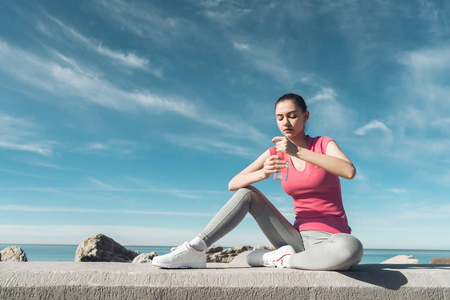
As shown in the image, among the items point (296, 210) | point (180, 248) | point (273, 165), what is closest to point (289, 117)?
point (273, 165)

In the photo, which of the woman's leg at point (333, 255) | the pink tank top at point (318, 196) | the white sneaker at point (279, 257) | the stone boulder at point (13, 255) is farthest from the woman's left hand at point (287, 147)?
the stone boulder at point (13, 255)

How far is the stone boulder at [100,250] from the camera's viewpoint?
5.81 metres

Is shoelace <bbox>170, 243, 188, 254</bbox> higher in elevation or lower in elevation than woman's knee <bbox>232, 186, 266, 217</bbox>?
lower

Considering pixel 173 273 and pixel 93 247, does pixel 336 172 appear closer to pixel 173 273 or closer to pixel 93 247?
pixel 173 273

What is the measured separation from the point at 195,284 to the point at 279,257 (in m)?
0.79

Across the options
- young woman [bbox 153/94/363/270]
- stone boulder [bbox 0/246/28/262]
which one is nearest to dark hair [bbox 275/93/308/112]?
young woman [bbox 153/94/363/270]

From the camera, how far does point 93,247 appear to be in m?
5.89

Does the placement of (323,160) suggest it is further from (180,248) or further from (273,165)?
(180,248)

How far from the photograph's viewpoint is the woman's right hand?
9.58 ft

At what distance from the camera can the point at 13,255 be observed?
6.52 meters

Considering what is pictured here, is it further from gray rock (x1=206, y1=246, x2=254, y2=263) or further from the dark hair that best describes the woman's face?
gray rock (x1=206, y1=246, x2=254, y2=263)

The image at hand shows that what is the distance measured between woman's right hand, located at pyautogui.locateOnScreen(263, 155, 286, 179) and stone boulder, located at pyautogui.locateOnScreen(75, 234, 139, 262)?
402 centimetres

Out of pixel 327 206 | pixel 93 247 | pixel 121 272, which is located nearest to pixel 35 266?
pixel 121 272

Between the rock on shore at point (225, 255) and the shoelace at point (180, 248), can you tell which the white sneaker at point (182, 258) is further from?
the rock on shore at point (225, 255)
